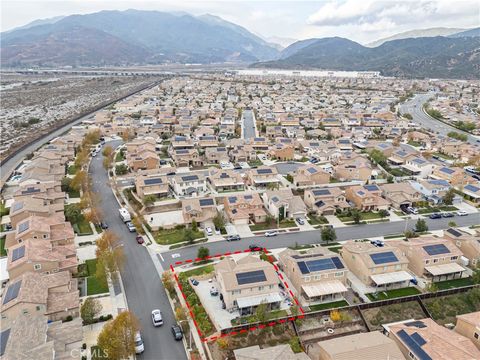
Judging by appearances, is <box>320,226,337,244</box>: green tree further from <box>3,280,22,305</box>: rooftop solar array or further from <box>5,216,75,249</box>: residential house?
<box>3,280,22,305</box>: rooftop solar array

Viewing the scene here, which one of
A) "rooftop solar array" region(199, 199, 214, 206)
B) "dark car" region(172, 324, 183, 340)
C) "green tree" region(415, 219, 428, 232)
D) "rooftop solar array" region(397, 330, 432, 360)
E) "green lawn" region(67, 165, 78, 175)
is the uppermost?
"rooftop solar array" region(397, 330, 432, 360)

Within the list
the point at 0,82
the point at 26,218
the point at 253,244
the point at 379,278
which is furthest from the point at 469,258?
the point at 0,82

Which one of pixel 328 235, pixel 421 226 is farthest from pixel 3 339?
pixel 421 226

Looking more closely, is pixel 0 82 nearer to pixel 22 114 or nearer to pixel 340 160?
pixel 22 114

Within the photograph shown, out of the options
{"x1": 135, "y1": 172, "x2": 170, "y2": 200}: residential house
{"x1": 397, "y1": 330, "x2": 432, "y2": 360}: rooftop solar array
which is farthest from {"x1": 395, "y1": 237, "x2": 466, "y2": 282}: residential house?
{"x1": 135, "y1": 172, "x2": 170, "y2": 200}: residential house

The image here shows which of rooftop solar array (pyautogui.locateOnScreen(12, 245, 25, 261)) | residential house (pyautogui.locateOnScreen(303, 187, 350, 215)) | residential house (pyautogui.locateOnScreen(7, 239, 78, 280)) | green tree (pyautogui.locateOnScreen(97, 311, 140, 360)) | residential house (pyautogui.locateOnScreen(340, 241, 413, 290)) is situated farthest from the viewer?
residential house (pyautogui.locateOnScreen(303, 187, 350, 215))

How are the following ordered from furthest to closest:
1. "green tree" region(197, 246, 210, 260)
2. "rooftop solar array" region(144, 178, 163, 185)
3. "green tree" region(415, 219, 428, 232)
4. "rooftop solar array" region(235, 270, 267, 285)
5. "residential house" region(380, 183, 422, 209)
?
"rooftop solar array" region(144, 178, 163, 185)
"residential house" region(380, 183, 422, 209)
"green tree" region(415, 219, 428, 232)
"green tree" region(197, 246, 210, 260)
"rooftop solar array" region(235, 270, 267, 285)
